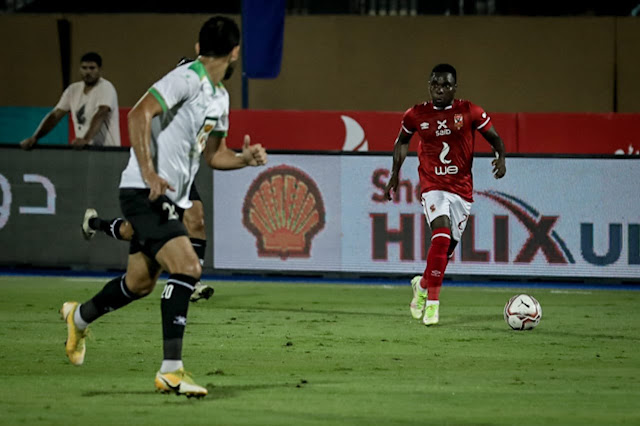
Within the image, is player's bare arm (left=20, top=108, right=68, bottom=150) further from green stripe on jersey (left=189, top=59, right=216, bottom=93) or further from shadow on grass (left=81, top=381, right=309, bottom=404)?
shadow on grass (left=81, top=381, right=309, bottom=404)

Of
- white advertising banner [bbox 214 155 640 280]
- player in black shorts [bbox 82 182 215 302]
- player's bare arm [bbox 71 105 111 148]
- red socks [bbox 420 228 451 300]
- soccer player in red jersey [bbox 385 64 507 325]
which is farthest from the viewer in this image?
player's bare arm [bbox 71 105 111 148]

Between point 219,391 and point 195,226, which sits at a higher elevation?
point 195,226

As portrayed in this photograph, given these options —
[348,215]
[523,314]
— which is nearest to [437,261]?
[523,314]

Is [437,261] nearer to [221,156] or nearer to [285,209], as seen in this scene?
[221,156]

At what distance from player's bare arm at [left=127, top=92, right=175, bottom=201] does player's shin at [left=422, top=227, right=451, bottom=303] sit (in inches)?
164

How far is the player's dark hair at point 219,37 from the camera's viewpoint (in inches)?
271

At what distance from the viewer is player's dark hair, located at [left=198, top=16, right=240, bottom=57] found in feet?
22.6

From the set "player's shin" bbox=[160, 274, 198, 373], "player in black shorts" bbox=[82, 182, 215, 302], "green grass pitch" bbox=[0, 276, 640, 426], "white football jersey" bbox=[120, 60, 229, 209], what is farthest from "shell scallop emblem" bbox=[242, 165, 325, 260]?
"player's shin" bbox=[160, 274, 198, 373]

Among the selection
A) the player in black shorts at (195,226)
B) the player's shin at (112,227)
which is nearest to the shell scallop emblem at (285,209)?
the player in black shorts at (195,226)

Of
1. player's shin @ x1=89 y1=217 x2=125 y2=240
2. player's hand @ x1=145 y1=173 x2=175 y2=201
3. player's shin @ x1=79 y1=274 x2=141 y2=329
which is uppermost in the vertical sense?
player's hand @ x1=145 y1=173 x2=175 y2=201

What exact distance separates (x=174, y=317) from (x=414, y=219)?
291 inches

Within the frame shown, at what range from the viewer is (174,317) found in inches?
262

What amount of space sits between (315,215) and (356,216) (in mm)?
471

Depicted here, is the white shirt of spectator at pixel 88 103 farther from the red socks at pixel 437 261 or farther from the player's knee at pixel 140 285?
the player's knee at pixel 140 285
